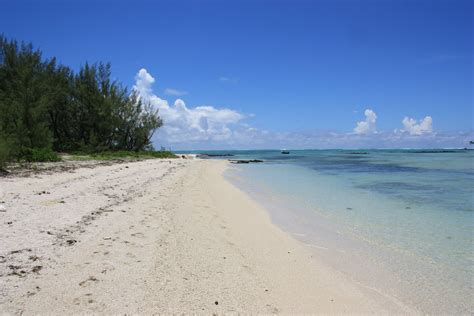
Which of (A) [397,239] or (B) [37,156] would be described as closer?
(A) [397,239]

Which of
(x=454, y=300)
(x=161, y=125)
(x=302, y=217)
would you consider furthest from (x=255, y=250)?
(x=161, y=125)

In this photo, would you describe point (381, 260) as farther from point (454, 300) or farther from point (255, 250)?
point (255, 250)

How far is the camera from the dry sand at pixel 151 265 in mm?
3436

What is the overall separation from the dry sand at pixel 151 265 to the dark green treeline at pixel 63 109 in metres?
11.9

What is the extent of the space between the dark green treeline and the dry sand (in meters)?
11.9

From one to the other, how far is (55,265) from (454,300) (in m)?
5.39

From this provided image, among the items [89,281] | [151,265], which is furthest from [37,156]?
[89,281]

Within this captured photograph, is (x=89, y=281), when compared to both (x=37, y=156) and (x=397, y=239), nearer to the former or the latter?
(x=397, y=239)

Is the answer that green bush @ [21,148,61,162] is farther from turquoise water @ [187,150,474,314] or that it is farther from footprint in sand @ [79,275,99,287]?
footprint in sand @ [79,275,99,287]

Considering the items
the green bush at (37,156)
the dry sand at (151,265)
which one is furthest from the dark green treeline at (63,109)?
the dry sand at (151,265)

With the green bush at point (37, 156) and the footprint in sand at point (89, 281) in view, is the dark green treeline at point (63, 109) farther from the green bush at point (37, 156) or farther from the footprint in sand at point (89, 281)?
the footprint in sand at point (89, 281)

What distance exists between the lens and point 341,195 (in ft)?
43.7

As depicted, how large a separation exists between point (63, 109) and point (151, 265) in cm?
3384

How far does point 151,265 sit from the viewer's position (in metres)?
4.37
